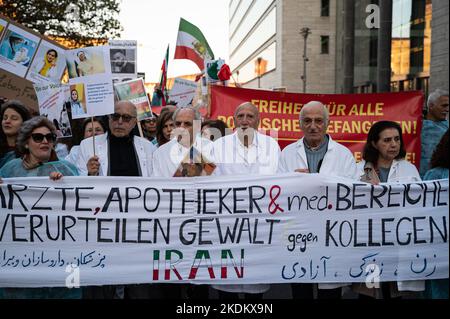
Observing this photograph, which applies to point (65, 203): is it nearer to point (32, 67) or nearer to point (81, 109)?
point (81, 109)

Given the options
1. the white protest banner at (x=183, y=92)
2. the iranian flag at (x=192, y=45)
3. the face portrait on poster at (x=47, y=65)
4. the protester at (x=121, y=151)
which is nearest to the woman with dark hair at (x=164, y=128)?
the protester at (x=121, y=151)

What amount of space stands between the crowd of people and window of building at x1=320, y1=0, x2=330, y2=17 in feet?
113

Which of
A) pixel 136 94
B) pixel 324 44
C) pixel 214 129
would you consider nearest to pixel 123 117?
pixel 214 129

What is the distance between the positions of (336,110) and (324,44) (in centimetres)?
3170

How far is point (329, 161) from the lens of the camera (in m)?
4.30

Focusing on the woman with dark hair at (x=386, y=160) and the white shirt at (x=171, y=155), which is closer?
the woman with dark hair at (x=386, y=160)

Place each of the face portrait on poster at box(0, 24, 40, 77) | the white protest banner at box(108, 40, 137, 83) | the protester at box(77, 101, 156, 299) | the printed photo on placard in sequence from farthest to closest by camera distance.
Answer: the white protest banner at box(108, 40, 137, 83), the face portrait on poster at box(0, 24, 40, 77), the protester at box(77, 101, 156, 299), the printed photo on placard

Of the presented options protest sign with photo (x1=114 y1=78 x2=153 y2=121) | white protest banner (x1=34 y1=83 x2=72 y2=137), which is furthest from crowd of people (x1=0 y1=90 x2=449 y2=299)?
protest sign with photo (x1=114 y1=78 x2=153 y2=121)

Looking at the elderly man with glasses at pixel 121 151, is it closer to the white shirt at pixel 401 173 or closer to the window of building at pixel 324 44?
the white shirt at pixel 401 173

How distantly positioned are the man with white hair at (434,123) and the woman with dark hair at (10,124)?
4.15 metres

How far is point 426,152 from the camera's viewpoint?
6219 mm

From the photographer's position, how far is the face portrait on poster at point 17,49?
5.94m

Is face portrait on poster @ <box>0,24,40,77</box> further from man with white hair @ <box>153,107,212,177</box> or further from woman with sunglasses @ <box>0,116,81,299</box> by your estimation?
woman with sunglasses @ <box>0,116,81,299</box>

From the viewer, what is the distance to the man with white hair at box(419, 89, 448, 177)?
5.77 metres
